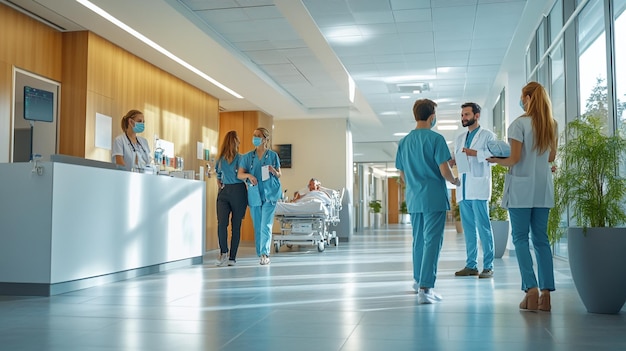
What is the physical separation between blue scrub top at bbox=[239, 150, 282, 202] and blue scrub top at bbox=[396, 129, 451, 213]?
2.77m

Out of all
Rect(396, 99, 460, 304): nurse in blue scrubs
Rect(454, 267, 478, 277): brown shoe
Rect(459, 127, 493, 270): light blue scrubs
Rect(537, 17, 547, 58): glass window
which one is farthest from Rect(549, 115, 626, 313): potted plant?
Rect(537, 17, 547, 58): glass window

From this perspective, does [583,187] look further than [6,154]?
No

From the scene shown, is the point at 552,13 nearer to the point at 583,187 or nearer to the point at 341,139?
the point at 583,187

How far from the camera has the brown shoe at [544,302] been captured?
3.45m

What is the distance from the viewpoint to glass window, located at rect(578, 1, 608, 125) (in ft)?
15.4

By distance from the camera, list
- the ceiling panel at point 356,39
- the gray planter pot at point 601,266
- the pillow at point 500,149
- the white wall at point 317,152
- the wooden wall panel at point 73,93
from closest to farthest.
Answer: the gray planter pot at point 601,266, the pillow at point 500,149, the ceiling panel at point 356,39, the wooden wall panel at point 73,93, the white wall at point 317,152

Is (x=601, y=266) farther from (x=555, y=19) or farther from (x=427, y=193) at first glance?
(x=555, y=19)

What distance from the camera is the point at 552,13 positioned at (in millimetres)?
6531

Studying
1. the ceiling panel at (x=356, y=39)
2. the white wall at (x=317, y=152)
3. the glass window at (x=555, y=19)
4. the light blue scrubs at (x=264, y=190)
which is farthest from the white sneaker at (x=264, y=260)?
the white wall at (x=317, y=152)

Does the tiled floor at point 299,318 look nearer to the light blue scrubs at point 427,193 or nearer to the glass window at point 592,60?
the light blue scrubs at point 427,193

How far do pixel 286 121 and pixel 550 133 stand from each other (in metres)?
10.4

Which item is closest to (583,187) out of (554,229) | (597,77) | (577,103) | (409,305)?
(554,229)

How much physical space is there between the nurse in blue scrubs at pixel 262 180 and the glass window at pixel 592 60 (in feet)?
10.4

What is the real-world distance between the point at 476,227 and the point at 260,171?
242cm
